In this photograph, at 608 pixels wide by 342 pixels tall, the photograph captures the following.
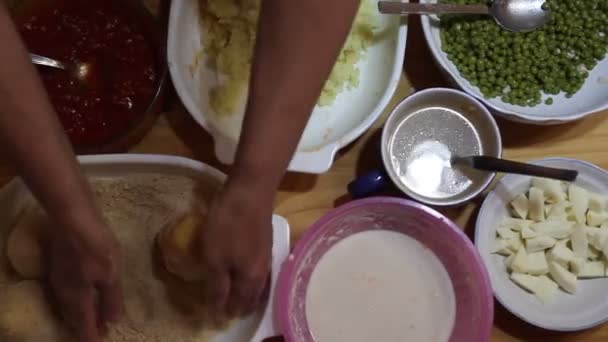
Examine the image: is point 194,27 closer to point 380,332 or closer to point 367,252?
point 367,252

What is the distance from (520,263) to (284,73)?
592 millimetres

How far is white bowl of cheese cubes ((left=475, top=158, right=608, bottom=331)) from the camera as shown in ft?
3.41

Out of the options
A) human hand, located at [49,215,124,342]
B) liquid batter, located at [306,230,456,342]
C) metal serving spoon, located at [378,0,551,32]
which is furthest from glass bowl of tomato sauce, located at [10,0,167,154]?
metal serving spoon, located at [378,0,551,32]

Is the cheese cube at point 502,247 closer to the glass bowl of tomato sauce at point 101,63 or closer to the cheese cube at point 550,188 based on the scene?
the cheese cube at point 550,188

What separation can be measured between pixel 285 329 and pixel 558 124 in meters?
0.63

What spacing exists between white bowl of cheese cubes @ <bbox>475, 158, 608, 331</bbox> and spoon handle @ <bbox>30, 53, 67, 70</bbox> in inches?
29.4

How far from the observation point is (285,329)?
0.93 meters

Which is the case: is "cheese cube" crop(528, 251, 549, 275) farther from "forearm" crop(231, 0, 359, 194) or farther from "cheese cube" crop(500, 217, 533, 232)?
"forearm" crop(231, 0, 359, 194)

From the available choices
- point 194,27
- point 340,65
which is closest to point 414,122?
point 340,65

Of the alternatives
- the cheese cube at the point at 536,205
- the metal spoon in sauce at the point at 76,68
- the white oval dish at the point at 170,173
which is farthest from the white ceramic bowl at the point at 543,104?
the metal spoon in sauce at the point at 76,68

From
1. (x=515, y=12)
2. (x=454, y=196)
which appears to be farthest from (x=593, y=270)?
(x=515, y=12)

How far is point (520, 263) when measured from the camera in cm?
104

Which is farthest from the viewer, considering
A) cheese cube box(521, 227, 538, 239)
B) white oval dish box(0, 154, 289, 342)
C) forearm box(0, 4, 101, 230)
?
cheese cube box(521, 227, 538, 239)

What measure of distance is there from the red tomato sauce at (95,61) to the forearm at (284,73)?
0.39 metres
